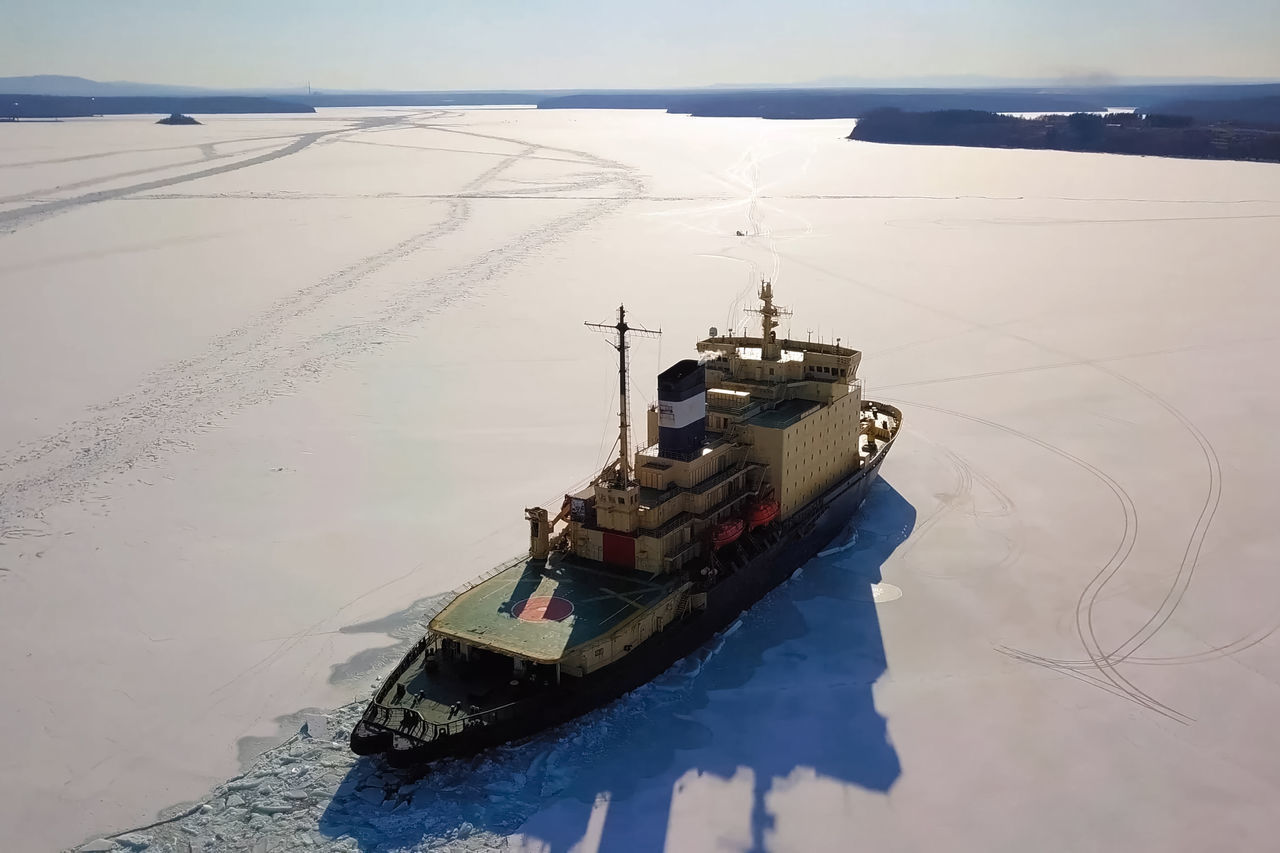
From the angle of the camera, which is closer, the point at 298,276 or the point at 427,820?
the point at 427,820

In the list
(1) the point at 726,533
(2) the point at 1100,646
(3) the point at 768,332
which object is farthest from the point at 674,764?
(3) the point at 768,332

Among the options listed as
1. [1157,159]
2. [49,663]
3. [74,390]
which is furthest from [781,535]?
[1157,159]

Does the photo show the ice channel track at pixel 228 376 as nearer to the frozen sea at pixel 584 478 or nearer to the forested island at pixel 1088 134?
the frozen sea at pixel 584 478

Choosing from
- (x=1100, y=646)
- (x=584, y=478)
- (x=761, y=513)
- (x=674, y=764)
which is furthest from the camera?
(x=584, y=478)

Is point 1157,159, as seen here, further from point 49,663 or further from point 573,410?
point 49,663

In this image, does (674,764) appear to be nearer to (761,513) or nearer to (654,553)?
(654,553)

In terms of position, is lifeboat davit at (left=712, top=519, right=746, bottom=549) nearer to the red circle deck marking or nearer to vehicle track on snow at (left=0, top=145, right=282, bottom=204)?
the red circle deck marking

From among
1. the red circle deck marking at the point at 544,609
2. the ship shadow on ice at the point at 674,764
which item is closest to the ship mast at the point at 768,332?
the ship shadow on ice at the point at 674,764
